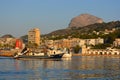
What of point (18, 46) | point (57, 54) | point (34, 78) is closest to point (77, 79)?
point (34, 78)

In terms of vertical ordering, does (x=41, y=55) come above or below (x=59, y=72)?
above

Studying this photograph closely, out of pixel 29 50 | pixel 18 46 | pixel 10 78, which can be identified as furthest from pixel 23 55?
pixel 10 78

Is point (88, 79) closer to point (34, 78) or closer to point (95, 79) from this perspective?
point (95, 79)

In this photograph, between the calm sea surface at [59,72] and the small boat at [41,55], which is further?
the small boat at [41,55]

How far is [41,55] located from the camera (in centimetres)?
10688

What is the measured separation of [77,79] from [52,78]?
8.98 ft

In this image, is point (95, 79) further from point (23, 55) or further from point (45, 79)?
point (23, 55)

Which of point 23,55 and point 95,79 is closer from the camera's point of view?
point 95,79

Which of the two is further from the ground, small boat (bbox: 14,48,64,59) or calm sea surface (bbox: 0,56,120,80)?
small boat (bbox: 14,48,64,59)

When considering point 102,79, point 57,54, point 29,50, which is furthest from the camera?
point 29,50

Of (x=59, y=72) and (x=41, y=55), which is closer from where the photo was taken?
(x=59, y=72)

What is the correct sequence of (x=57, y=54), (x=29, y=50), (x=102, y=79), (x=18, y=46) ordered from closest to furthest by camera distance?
(x=102, y=79)
(x=57, y=54)
(x=29, y=50)
(x=18, y=46)

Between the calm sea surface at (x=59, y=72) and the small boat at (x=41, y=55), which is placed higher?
the small boat at (x=41, y=55)

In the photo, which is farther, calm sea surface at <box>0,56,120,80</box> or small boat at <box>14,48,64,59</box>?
small boat at <box>14,48,64,59</box>
